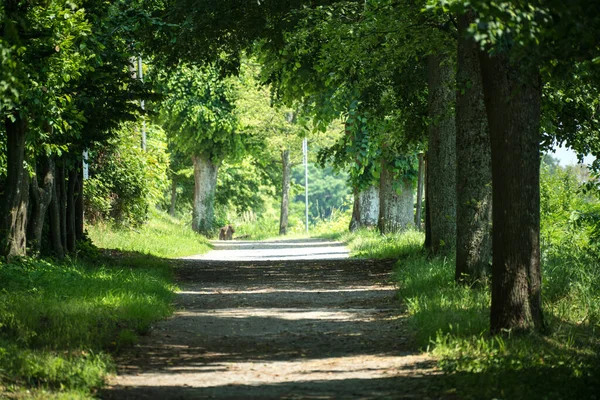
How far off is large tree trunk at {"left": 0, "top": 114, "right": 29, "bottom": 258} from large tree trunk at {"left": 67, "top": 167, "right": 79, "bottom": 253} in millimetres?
4092

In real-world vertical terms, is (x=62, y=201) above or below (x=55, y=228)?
above

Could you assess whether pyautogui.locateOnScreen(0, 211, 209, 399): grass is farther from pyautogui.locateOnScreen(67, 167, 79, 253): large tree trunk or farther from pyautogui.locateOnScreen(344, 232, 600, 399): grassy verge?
pyautogui.locateOnScreen(344, 232, 600, 399): grassy verge

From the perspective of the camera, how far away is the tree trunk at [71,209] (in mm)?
22688

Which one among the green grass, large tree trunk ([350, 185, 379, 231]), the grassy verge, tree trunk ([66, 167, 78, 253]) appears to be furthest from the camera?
large tree trunk ([350, 185, 379, 231])

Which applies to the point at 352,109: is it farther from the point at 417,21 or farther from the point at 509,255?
the point at 509,255

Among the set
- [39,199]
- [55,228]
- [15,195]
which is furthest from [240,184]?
[15,195]

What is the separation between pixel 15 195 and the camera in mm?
17562

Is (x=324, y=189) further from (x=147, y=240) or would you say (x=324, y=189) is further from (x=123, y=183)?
(x=147, y=240)

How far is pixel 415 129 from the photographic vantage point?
2412 centimetres

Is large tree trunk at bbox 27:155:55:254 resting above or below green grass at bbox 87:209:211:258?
above

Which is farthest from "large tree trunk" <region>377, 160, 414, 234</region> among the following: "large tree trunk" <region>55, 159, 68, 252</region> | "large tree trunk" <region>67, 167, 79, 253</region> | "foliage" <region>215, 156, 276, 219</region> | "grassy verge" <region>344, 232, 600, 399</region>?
"foliage" <region>215, 156, 276, 219</region>

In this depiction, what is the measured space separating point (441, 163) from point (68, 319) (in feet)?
36.6

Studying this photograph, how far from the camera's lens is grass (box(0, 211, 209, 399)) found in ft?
30.3

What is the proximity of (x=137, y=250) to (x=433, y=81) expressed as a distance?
1005 cm
